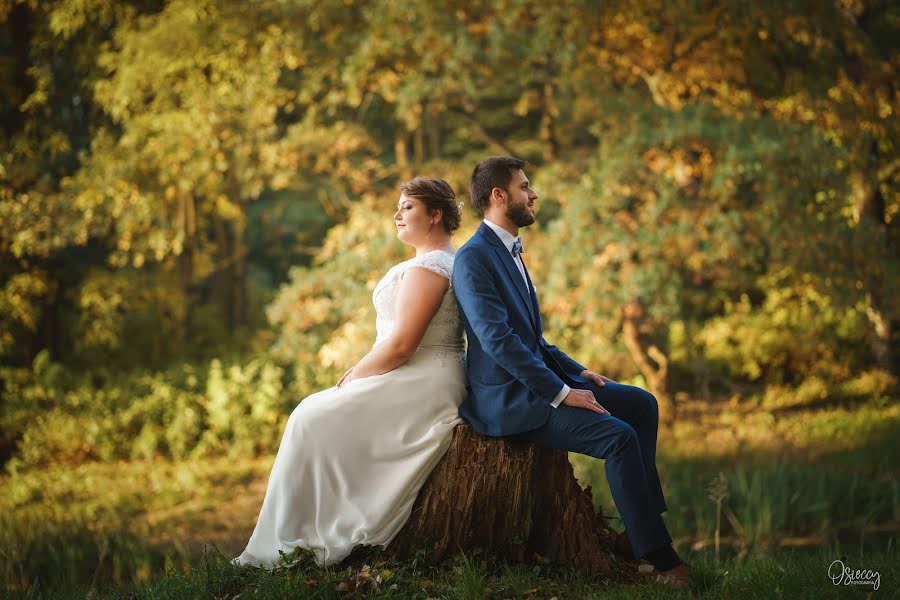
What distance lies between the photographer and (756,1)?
805cm

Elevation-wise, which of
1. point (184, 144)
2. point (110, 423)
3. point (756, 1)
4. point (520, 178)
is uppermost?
point (756, 1)

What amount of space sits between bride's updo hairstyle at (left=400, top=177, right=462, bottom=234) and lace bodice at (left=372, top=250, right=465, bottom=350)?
19 centimetres

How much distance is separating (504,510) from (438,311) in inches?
37.2

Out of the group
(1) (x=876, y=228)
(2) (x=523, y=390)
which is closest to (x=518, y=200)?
(2) (x=523, y=390)

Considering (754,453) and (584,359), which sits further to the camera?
(584,359)

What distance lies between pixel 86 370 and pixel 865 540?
10048mm

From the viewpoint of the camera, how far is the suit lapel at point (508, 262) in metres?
3.89

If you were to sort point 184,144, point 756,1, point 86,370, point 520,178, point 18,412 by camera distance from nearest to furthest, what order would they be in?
point 520,178, point 756,1, point 184,144, point 18,412, point 86,370

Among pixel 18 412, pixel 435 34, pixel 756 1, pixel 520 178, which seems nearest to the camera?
pixel 520 178

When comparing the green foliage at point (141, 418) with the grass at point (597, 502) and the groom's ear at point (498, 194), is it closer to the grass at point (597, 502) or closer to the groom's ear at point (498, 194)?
the grass at point (597, 502)

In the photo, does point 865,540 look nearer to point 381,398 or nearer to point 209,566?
point 381,398

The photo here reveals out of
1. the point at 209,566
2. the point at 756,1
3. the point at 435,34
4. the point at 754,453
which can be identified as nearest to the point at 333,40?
the point at 435,34

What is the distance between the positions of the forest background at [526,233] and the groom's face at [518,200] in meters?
2.92

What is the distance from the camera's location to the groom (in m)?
3.61
